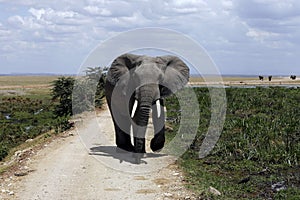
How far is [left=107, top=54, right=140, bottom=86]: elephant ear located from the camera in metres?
14.6

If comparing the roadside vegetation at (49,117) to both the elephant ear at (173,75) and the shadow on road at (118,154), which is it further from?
the elephant ear at (173,75)

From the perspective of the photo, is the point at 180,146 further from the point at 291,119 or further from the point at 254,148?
the point at 291,119

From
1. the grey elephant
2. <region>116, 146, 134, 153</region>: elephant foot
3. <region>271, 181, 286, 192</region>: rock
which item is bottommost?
<region>271, 181, 286, 192</region>: rock

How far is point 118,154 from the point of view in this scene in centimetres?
1525

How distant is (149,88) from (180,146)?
471 cm

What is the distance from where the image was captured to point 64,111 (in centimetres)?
3416

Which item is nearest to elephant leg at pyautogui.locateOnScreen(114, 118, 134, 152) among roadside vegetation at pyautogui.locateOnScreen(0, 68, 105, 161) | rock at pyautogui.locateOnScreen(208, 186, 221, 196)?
rock at pyautogui.locateOnScreen(208, 186, 221, 196)

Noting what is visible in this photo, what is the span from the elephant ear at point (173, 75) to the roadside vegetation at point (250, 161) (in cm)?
218

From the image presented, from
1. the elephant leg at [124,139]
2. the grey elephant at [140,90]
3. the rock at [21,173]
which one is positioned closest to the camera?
the rock at [21,173]

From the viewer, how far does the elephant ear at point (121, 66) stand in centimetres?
1459

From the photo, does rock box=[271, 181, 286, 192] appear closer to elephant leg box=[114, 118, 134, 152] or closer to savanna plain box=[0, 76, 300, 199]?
savanna plain box=[0, 76, 300, 199]

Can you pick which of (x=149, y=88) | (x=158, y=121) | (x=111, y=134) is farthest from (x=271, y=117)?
(x=149, y=88)

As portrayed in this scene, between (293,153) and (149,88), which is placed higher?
(149,88)

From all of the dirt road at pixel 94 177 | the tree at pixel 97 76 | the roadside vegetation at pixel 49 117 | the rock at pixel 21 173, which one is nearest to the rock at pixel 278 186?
the dirt road at pixel 94 177
